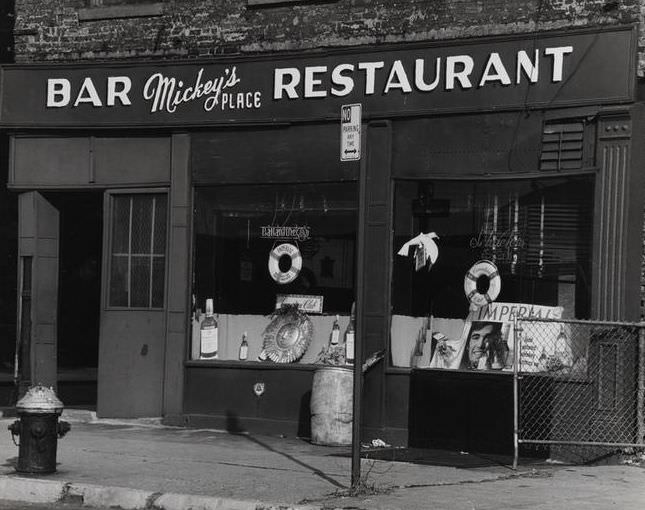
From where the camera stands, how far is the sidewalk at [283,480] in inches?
357

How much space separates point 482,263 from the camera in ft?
42.0

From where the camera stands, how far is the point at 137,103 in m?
14.6

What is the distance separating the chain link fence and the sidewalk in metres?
0.50

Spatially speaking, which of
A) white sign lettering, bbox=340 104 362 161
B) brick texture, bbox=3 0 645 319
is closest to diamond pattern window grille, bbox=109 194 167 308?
brick texture, bbox=3 0 645 319

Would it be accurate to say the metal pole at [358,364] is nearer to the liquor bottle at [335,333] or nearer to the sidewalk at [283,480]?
the sidewalk at [283,480]

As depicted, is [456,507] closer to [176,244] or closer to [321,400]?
[321,400]

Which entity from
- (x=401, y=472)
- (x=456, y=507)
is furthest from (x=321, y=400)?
(x=456, y=507)

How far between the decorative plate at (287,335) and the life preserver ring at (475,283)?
2.08m

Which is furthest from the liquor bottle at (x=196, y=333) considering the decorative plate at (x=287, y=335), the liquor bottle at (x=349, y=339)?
the liquor bottle at (x=349, y=339)

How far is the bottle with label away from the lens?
1434 centimetres

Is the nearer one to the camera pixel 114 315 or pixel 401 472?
pixel 401 472

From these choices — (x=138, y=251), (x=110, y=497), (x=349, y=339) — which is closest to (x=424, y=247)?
(x=349, y=339)

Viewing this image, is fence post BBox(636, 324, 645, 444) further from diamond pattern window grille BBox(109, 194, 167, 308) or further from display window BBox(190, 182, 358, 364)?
diamond pattern window grille BBox(109, 194, 167, 308)

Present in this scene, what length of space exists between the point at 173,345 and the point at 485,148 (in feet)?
14.9
